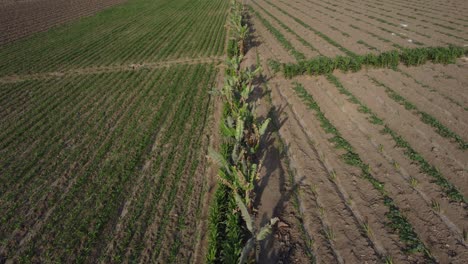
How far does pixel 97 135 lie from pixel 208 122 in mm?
4590

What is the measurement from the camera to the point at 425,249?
651 centimetres

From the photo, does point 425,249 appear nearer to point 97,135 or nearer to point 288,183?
point 288,183

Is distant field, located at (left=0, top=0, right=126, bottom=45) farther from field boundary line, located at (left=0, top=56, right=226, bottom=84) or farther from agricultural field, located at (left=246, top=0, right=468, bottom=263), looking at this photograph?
agricultural field, located at (left=246, top=0, right=468, bottom=263)

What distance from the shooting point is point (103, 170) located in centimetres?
995

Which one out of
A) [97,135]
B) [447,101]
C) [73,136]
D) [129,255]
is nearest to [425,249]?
[129,255]

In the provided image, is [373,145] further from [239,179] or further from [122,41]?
[122,41]

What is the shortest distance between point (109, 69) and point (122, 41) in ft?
24.6

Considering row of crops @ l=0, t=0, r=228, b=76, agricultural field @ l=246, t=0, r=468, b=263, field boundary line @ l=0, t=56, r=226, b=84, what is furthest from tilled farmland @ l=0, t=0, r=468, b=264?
row of crops @ l=0, t=0, r=228, b=76

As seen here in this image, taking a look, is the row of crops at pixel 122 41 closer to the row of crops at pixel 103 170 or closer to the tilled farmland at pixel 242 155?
the tilled farmland at pixel 242 155

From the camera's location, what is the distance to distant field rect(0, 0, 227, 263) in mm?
7648

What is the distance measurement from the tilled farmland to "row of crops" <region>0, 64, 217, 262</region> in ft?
0.18

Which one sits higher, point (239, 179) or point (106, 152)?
point (239, 179)

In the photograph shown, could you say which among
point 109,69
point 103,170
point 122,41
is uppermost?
point 122,41

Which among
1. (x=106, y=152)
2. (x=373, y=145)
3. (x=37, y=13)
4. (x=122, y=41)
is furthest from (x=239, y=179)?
(x=37, y=13)
